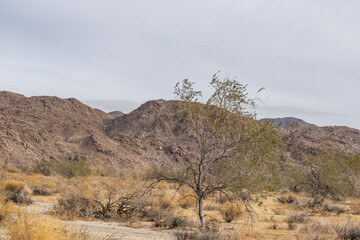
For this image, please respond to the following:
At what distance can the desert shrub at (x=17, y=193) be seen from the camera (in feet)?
48.7

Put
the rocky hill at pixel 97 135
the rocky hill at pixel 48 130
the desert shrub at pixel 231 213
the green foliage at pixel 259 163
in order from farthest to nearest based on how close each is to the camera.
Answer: the rocky hill at pixel 97 135, the rocky hill at pixel 48 130, the desert shrub at pixel 231 213, the green foliage at pixel 259 163

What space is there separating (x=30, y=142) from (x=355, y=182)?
4297 cm

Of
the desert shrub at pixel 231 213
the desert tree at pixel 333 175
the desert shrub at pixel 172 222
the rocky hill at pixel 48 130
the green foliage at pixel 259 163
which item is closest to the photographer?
the green foliage at pixel 259 163

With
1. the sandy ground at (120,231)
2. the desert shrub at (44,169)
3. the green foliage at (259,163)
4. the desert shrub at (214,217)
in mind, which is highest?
the green foliage at (259,163)

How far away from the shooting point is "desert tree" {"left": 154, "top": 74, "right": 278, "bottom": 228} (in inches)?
385

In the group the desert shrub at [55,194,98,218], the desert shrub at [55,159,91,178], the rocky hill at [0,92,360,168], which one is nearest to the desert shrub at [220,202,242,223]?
the desert shrub at [55,194,98,218]

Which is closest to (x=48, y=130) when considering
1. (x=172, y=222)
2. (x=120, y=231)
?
(x=172, y=222)

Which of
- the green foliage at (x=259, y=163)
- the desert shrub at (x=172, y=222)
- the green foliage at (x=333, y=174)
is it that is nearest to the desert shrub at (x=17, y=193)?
the desert shrub at (x=172, y=222)

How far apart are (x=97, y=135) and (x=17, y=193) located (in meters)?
42.5

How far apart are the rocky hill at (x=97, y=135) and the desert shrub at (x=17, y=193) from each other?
26.2 m

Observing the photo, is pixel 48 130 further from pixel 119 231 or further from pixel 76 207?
pixel 119 231

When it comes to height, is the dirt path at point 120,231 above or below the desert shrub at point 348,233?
below

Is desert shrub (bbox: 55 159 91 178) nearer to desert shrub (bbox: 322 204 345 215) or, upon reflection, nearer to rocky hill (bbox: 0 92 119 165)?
rocky hill (bbox: 0 92 119 165)

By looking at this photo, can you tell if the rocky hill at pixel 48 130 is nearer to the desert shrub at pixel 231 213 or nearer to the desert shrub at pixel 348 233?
the desert shrub at pixel 231 213
